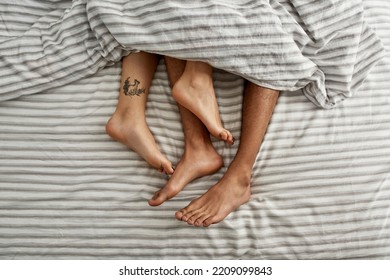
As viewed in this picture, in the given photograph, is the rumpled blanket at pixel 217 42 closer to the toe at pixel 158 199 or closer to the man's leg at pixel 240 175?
the man's leg at pixel 240 175

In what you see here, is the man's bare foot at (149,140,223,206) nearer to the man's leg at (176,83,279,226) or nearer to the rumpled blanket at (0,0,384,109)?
the man's leg at (176,83,279,226)

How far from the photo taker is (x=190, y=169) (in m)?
1.21

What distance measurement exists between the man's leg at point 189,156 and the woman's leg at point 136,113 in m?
0.03

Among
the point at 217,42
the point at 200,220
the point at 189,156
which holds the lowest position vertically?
the point at 200,220

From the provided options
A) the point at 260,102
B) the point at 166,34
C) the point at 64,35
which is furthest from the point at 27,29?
the point at 260,102

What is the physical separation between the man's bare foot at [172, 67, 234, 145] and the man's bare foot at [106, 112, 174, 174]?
0.11m

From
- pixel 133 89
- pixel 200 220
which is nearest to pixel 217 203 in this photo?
pixel 200 220

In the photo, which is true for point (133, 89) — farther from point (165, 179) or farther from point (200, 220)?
point (200, 220)

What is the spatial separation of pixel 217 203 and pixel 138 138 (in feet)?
0.78

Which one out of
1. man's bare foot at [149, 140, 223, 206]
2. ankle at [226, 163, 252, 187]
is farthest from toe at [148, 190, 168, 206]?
ankle at [226, 163, 252, 187]

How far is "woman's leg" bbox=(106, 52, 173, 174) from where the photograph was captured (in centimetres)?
122

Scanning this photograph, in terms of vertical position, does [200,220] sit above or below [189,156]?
below

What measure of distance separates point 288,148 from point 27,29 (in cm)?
73

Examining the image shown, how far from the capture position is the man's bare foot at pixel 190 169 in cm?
119
